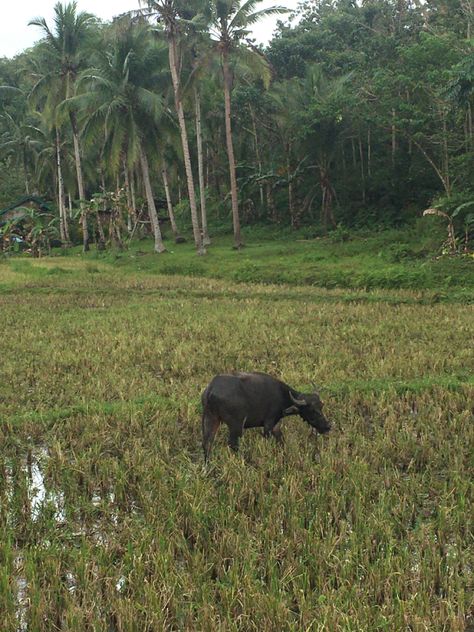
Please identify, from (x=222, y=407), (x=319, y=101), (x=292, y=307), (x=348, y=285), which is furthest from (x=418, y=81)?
(x=222, y=407)

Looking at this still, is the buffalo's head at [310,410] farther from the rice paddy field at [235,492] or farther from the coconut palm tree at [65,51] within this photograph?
the coconut palm tree at [65,51]

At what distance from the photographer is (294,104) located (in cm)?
2234

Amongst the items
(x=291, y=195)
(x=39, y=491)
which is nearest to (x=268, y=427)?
(x=39, y=491)

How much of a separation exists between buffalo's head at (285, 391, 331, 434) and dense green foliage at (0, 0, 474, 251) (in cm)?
1024

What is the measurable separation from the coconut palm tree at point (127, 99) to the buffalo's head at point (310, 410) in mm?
17222

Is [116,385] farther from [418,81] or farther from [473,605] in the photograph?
[418,81]

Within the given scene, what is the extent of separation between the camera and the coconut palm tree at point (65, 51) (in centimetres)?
2350

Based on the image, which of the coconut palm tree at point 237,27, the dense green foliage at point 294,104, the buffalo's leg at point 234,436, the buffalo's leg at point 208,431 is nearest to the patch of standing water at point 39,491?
the buffalo's leg at point 208,431

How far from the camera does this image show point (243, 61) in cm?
1858

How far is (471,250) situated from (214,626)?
1329cm

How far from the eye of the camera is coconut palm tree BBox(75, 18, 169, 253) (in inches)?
792

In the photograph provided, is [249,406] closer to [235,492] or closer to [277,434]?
[277,434]

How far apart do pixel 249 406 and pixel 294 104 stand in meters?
20.3

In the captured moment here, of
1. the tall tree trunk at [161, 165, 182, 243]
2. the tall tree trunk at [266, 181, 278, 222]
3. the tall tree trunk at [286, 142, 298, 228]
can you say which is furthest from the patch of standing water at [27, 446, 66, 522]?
the tall tree trunk at [266, 181, 278, 222]
